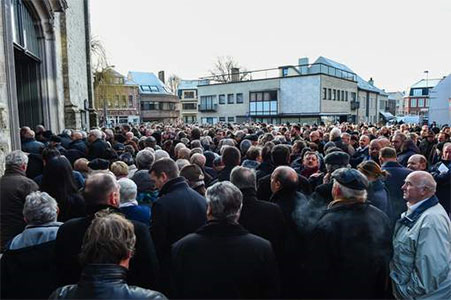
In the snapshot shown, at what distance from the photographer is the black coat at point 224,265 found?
2.37 metres

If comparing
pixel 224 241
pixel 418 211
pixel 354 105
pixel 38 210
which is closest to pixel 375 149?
pixel 418 211

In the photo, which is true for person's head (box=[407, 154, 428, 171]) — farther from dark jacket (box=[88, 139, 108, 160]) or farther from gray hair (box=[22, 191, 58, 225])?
dark jacket (box=[88, 139, 108, 160])

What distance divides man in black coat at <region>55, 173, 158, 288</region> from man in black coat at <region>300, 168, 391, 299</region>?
4.54ft

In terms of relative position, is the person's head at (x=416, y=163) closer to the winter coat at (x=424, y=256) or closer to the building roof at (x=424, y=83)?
the winter coat at (x=424, y=256)

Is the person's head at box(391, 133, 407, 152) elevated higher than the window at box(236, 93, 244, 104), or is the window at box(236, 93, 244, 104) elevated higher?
the window at box(236, 93, 244, 104)

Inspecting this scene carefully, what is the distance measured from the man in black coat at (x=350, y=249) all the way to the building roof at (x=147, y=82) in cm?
6021

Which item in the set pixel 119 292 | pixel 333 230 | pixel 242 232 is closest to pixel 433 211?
pixel 333 230

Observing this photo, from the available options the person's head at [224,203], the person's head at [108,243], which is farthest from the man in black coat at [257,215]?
the person's head at [108,243]

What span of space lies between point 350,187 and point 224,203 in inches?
45.7

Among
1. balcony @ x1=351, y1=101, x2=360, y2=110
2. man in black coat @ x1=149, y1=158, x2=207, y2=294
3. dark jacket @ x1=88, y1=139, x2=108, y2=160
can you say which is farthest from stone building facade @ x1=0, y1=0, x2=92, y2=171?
balcony @ x1=351, y1=101, x2=360, y2=110

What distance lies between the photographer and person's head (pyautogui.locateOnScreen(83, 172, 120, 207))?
2771 mm

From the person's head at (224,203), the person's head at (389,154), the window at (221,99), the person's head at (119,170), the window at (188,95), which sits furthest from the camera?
the window at (188,95)

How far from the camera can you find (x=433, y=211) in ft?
9.61

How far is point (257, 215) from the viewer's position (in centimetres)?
331
